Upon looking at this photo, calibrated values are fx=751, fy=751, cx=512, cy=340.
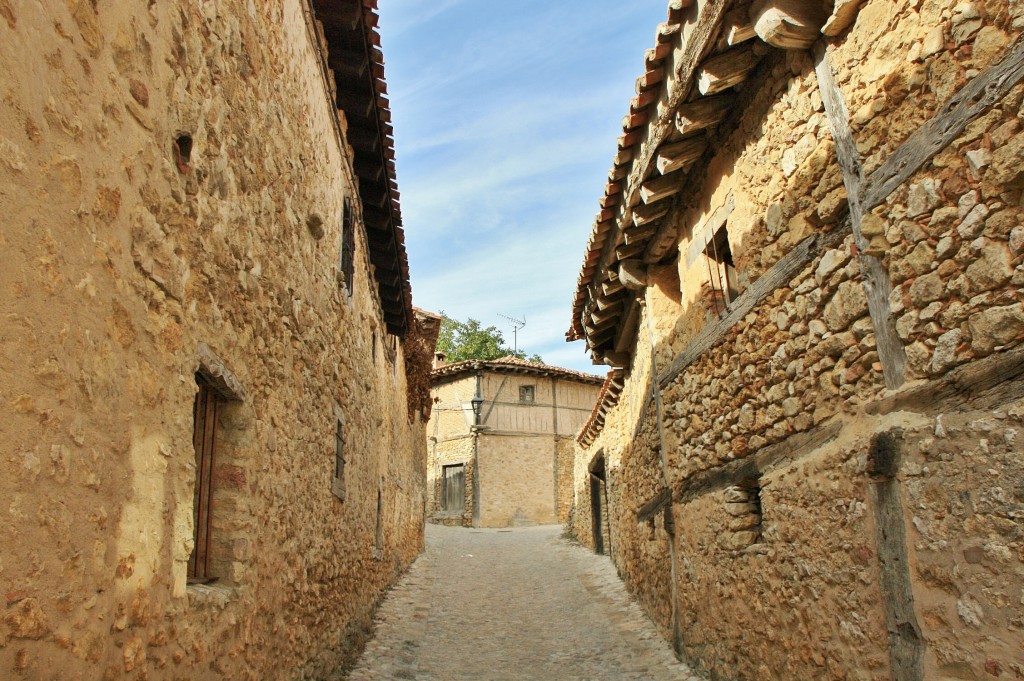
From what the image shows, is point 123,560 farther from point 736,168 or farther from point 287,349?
point 736,168

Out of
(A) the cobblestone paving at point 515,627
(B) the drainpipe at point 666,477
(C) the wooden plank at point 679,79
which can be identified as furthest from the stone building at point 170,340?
(B) the drainpipe at point 666,477

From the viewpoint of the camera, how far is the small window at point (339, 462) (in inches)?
270

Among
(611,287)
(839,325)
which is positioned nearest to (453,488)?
(611,287)

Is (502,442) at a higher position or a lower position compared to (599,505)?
higher

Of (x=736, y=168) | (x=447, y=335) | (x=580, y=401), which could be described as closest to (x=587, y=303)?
(x=736, y=168)

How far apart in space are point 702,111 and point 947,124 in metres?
2.35

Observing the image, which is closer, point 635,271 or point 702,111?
point 702,111

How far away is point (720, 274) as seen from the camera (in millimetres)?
6332

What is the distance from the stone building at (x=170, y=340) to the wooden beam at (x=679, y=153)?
9.30 feet

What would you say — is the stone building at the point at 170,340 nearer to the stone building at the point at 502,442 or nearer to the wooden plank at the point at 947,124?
the wooden plank at the point at 947,124

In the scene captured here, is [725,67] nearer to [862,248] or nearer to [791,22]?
[791,22]

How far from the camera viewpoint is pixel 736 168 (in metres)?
5.66

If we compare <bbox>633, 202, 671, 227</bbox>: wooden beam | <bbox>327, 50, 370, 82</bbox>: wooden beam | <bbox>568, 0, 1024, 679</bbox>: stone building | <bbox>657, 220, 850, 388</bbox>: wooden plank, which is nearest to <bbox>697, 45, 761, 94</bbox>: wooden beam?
<bbox>568, 0, 1024, 679</bbox>: stone building

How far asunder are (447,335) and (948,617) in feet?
107
